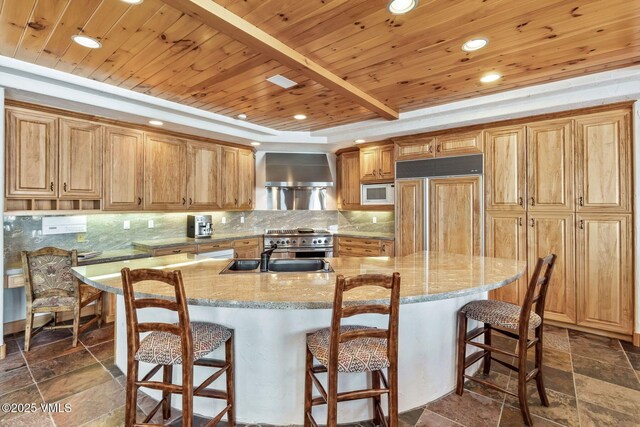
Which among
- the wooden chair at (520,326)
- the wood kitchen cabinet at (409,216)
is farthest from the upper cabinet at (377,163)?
the wooden chair at (520,326)

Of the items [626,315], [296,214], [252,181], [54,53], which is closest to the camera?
[54,53]

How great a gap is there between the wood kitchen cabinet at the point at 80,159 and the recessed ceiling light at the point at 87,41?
4.71 feet

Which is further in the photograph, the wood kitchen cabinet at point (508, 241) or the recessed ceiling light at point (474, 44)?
the wood kitchen cabinet at point (508, 241)

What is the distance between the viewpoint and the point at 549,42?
2264mm

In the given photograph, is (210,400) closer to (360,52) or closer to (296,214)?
(360,52)

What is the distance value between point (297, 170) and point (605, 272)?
13.5 ft

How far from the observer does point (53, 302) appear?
295cm

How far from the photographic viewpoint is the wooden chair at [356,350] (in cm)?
143

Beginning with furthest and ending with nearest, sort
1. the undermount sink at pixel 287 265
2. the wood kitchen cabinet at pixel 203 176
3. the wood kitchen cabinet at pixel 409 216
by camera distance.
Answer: the wood kitchen cabinet at pixel 203 176, the wood kitchen cabinet at pixel 409 216, the undermount sink at pixel 287 265

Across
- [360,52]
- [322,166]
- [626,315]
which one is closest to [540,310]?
[626,315]

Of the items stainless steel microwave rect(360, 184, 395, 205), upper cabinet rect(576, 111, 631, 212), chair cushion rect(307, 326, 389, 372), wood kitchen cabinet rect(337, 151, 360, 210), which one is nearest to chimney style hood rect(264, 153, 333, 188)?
wood kitchen cabinet rect(337, 151, 360, 210)

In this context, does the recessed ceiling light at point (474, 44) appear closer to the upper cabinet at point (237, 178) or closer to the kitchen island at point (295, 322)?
the kitchen island at point (295, 322)

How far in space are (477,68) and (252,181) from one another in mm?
3690

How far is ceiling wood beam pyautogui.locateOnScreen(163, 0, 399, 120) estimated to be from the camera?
173cm
